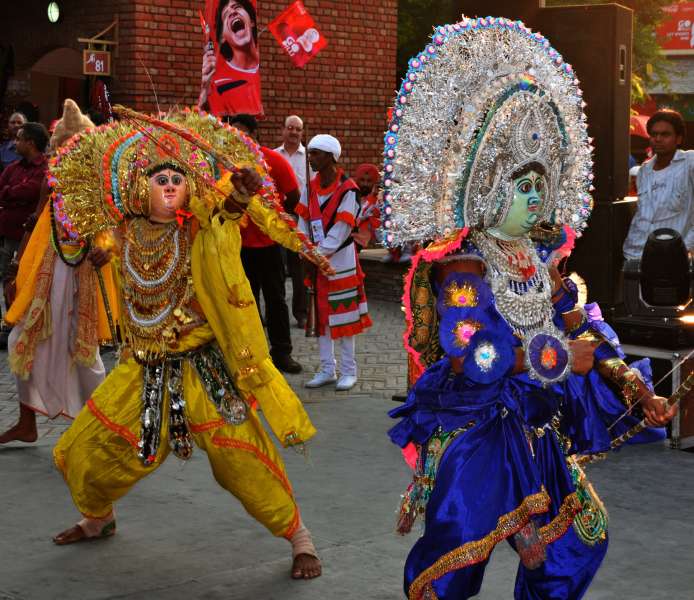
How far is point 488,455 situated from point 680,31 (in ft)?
122

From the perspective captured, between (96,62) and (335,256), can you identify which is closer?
(335,256)

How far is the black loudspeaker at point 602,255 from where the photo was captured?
9.06 meters

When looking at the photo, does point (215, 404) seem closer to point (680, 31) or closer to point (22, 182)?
point (22, 182)

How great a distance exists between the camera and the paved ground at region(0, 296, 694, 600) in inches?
204

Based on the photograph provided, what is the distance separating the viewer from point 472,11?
8648 mm

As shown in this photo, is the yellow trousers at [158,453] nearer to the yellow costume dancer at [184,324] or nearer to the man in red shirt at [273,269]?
the yellow costume dancer at [184,324]

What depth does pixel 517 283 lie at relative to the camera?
14.2 ft

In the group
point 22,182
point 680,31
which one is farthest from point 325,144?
point 680,31

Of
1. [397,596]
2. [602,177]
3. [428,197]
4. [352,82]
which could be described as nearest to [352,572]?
[397,596]

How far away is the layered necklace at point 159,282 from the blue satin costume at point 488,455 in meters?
1.29

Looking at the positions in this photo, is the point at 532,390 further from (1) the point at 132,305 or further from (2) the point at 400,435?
(1) the point at 132,305

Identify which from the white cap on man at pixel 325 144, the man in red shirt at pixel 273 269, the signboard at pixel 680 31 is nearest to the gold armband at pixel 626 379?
the white cap on man at pixel 325 144

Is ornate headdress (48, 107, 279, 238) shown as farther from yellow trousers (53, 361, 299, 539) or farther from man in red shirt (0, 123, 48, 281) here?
man in red shirt (0, 123, 48, 281)

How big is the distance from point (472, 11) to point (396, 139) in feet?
15.5
